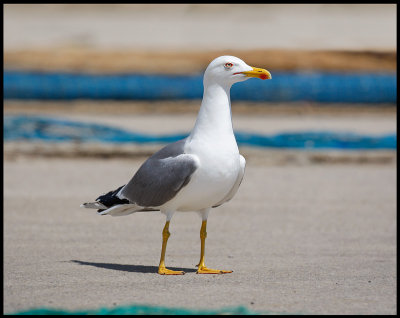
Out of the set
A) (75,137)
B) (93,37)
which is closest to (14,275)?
(75,137)

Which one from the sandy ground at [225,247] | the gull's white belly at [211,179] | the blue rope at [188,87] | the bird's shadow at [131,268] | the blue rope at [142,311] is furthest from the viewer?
the blue rope at [188,87]

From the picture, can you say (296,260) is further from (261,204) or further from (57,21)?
(57,21)

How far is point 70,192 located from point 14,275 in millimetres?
4228

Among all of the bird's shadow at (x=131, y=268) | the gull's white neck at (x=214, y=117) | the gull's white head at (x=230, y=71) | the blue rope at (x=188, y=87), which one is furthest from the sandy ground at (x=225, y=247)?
the blue rope at (x=188, y=87)

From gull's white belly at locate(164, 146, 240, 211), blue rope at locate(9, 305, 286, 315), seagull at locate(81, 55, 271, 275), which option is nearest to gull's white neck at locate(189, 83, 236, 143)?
seagull at locate(81, 55, 271, 275)

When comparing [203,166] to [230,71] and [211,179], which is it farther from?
[230,71]

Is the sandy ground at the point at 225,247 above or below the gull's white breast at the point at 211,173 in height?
below

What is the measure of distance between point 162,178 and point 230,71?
838 millimetres

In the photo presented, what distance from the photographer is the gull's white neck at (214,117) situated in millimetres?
5781

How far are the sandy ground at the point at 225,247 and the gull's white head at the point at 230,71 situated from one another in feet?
4.25

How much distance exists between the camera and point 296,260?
6.57 metres

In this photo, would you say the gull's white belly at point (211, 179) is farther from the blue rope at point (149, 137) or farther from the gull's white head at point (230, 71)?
the blue rope at point (149, 137)

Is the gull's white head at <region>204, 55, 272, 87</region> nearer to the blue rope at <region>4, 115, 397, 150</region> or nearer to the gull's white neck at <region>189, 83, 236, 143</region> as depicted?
the gull's white neck at <region>189, 83, 236, 143</region>

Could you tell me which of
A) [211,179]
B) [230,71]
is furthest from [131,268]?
[230,71]
